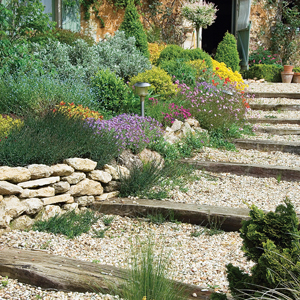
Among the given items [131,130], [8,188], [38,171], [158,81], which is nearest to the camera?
[8,188]

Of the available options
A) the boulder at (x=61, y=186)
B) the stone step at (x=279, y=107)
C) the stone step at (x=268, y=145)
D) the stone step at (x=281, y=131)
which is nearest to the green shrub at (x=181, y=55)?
the stone step at (x=279, y=107)

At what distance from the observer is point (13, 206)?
304cm

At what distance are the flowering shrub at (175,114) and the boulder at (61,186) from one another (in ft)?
7.55

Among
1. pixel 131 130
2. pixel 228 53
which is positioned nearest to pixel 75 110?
pixel 131 130

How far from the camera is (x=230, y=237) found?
10.4 feet

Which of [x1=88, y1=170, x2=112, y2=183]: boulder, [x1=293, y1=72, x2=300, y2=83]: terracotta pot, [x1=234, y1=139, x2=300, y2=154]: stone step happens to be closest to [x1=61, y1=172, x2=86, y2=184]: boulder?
[x1=88, y1=170, x2=112, y2=183]: boulder

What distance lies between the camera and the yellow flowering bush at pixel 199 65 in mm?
7713

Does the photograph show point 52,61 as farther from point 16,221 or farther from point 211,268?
point 211,268

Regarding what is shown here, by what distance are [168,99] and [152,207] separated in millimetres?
3007

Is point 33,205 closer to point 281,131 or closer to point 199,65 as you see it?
point 281,131

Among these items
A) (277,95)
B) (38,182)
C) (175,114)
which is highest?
(277,95)

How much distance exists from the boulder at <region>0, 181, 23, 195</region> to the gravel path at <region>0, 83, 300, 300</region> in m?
0.36

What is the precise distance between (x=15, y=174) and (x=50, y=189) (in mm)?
375

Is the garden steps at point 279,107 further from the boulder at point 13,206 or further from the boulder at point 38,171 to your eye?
the boulder at point 13,206
